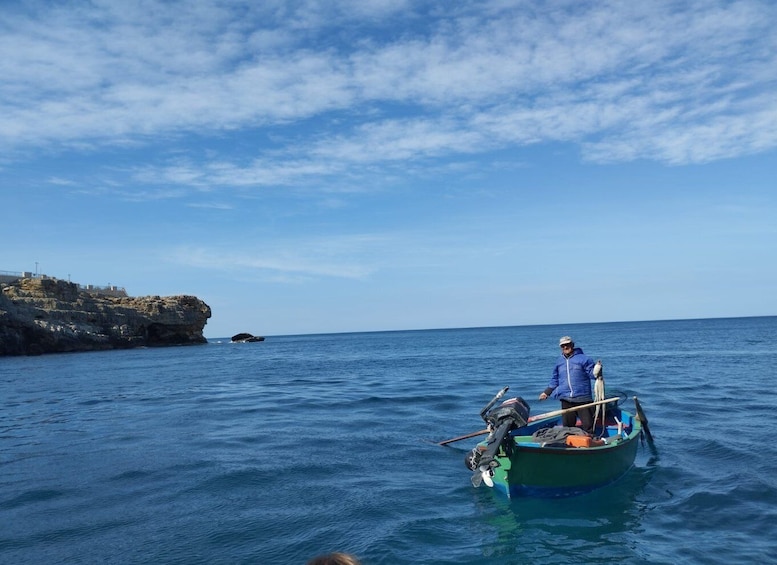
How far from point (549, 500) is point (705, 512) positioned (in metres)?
2.82

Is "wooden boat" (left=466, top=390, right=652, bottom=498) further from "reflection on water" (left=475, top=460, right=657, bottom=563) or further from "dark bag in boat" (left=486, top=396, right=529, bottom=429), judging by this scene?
"reflection on water" (left=475, top=460, right=657, bottom=563)

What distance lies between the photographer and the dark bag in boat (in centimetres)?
1165

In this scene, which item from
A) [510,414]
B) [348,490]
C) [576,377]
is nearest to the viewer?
[510,414]

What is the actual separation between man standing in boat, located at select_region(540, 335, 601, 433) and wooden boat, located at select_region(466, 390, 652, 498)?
3.35ft

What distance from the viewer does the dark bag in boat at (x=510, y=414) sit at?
11653 millimetres

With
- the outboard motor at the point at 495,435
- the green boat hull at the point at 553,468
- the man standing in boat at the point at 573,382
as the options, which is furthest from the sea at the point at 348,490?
the man standing in boat at the point at 573,382

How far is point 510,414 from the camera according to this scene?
1162 centimetres

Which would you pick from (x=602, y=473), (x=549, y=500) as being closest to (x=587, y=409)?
Result: (x=602, y=473)

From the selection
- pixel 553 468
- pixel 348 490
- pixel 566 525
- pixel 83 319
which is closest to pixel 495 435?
pixel 553 468

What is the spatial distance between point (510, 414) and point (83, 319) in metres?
79.4

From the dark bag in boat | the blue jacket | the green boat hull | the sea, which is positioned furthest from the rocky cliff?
the green boat hull

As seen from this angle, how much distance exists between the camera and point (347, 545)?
970 cm

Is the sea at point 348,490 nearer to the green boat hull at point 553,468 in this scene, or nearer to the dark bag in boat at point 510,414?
the green boat hull at point 553,468

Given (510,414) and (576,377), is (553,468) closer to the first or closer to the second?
(510,414)
